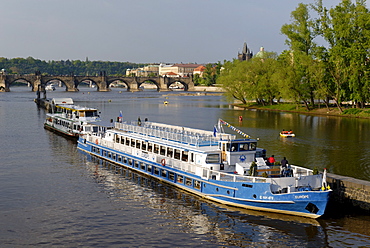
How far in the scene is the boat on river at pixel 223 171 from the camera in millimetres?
30016

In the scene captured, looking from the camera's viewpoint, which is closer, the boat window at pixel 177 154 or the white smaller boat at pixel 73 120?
the boat window at pixel 177 154

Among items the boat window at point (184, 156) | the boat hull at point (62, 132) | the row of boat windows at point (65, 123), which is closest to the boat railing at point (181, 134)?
the boat window at point (184, 156)

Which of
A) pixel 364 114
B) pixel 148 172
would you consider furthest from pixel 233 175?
pixel 364 114

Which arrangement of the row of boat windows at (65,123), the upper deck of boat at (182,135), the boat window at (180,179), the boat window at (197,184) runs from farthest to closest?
the row of boat windows at (65,123)
the upper deck of boat at (182,135)
the boat window at (180,179)
the boat window at (197,184)

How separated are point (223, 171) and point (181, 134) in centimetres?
764

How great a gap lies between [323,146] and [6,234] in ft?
145

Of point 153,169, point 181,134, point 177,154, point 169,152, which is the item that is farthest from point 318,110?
point 177,154

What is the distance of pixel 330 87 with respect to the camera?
341 feet

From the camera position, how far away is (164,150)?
40.6 meters

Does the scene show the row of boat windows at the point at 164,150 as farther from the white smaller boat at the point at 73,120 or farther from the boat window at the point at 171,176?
the white smaller boat at the point at 73,120

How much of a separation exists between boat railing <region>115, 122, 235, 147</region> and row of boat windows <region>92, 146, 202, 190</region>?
2.96 meters

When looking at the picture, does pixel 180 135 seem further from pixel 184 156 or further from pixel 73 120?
pixel 73 120

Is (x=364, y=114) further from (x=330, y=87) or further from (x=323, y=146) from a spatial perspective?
(x=323, y=146)

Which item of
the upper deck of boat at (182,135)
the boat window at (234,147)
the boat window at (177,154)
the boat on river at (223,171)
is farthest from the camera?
the boat window at (177,154)
